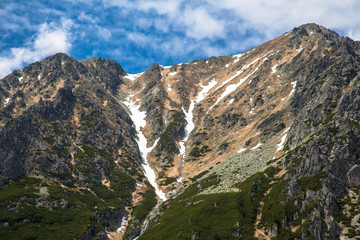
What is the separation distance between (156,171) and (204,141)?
131ft

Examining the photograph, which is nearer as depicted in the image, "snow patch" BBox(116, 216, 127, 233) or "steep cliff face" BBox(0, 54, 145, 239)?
"steep cliff face" BBox(0, 54, 145, 239)

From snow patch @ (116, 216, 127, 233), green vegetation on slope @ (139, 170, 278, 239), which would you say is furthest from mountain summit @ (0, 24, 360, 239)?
snow patch @ (116, 216, 127, 233)

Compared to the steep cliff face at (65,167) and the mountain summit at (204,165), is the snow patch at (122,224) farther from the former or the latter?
the steep cliff face at (65,167)

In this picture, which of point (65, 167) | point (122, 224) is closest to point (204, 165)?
point (122, 224)

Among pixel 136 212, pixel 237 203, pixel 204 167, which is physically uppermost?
pixel 204 167

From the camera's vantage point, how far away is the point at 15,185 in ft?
313

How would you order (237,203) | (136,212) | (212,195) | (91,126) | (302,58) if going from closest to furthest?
(237,203), (212,195), (136,212), (91,126), (302,58)

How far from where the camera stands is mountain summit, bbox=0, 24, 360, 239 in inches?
2475

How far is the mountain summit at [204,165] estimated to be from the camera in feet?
206

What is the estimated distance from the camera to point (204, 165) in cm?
13700

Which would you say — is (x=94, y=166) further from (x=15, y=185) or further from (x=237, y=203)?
(x=237, y=203)

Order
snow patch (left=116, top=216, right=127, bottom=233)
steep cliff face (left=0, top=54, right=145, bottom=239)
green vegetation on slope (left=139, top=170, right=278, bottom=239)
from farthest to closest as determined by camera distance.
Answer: snow patch (left=116, top=216, right=127, bottom=233)
steep cliff face (left=0, top=54, right=145, bottom=239)
green vegetation on slope (left=139, top=170, right=278, bottom=239)

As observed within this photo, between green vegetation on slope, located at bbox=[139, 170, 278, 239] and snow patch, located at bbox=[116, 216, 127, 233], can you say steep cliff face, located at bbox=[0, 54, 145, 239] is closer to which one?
snow patch, located at bbox=[116, 216, 127, 233]

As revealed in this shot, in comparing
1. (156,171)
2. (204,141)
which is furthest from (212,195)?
(204,141)
